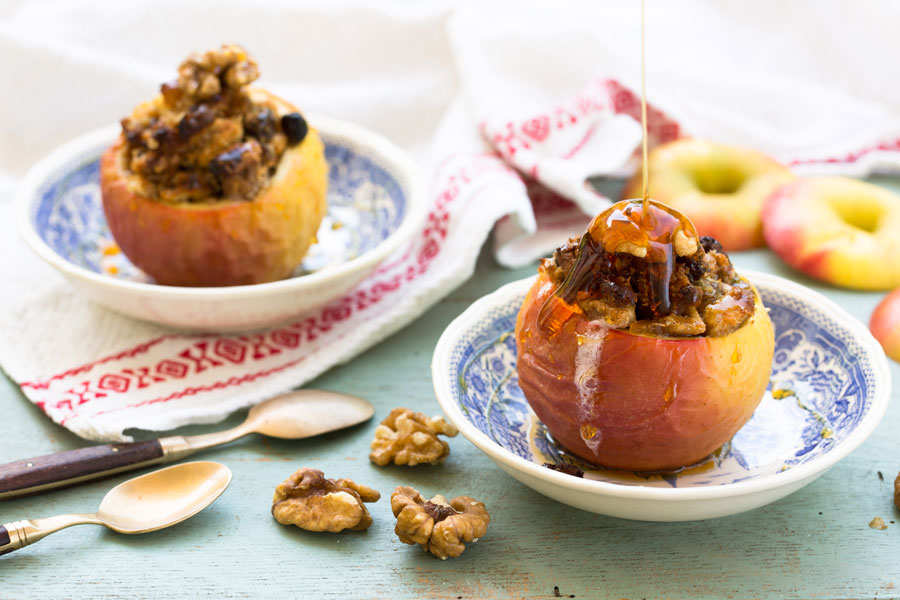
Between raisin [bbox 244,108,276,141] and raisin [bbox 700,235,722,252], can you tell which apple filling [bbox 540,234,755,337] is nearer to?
raisin [bbox 700,235,722,252]

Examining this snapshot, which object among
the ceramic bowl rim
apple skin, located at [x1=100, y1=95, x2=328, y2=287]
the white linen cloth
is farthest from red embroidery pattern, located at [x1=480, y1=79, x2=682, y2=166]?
apple skin, located at [x1=100, y1=95, x2=328, y2=287]

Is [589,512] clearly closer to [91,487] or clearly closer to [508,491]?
[508,491]

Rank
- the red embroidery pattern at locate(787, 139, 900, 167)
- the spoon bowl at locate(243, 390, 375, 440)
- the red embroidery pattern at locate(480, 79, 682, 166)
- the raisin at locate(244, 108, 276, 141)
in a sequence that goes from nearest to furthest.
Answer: the spoon bowl at locate(243, 390, 375, 440) → the raisin at locate(244, 108, 276, 141) → the red embroidery pattern at locate(480, 79, 682, 166) → the red embroidery pattern at locate(787, 139, 900, 167)

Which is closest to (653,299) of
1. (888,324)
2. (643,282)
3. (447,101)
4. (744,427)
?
(643,282)

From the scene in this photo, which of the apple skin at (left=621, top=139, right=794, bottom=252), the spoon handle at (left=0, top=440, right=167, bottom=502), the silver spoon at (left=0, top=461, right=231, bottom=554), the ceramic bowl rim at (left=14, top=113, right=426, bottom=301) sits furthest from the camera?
the apple skin at (left=621, top=139, right=794, bottom=252)

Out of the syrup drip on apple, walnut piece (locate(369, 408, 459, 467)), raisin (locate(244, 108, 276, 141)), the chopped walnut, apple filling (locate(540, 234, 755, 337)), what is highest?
raisin (locate(244, 108, 276, 141))

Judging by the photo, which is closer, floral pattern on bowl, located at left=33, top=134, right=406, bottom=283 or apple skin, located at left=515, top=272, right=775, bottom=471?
apple skin, located at left=515, top=272, right=775, bottom=471

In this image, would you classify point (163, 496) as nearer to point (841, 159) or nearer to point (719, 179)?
point (719, 179)
